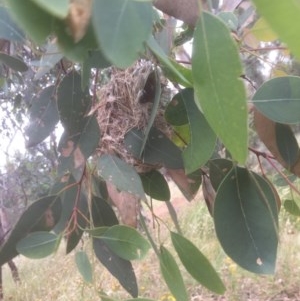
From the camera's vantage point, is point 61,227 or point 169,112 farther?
point 61,227

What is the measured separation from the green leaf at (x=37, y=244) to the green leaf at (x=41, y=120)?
0.49ft

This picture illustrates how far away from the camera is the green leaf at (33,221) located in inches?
23.3

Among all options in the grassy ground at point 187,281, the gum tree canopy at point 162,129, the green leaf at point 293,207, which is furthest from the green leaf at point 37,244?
the grassy ground at point 187,281

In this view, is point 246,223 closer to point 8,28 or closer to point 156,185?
point 156,185

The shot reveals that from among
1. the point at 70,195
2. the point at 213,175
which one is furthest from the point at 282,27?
the point at 70,195

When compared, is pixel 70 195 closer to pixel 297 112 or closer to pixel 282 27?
pixel 297 112

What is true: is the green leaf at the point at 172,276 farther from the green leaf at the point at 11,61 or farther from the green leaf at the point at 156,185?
the green leaf at the point at 11,61

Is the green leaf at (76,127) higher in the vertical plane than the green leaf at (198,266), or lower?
higher

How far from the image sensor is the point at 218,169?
581 millimetres

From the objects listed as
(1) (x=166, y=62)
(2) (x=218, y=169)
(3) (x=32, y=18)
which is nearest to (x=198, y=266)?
(2) (x=218, y=169)

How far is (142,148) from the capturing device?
1.77 ft

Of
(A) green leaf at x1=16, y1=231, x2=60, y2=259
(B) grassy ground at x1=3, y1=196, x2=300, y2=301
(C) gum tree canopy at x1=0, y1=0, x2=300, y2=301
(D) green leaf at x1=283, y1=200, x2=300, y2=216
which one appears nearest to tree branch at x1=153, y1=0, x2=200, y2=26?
(C) gum tree canopy at x1=0, y1=0, x2=300, y2=301

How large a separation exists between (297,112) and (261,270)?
17cm

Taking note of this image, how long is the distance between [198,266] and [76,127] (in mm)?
247
